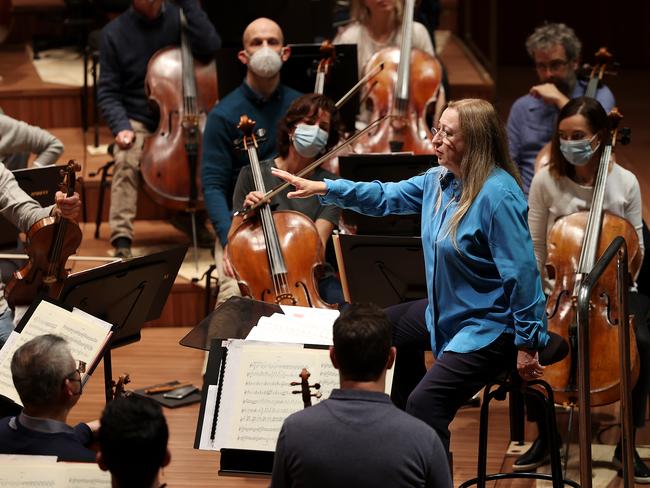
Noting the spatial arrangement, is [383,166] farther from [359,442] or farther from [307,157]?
[359,442]

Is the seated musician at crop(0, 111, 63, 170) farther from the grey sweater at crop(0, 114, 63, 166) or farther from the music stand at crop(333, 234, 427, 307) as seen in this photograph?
the music stand at crop(333, 234, 427, 307)

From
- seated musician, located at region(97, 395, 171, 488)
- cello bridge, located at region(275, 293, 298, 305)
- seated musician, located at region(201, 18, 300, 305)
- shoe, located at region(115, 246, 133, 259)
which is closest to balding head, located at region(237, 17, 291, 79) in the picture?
seated musician, located at region(201, 18, 300, 305)

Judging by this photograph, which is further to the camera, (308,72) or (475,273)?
(308,72)

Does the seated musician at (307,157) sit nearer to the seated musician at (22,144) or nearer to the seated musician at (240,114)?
the seated musician at (240,114)

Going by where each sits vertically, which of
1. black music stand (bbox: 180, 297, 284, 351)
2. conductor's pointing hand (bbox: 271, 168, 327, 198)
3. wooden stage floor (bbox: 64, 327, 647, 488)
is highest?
conductor's pointing hand (bbox: 271, 168, 327, 198)

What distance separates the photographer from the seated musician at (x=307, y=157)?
4.34 metres

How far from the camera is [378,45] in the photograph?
18.2 ft

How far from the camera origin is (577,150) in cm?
406

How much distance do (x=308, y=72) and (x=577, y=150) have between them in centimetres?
159

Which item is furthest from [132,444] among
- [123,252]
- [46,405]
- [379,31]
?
[379,31]

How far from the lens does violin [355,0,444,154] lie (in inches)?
200

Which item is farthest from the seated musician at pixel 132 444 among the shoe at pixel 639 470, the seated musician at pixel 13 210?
the shoe at pixel 639 470

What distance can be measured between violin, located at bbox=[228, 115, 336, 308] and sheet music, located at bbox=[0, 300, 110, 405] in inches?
36.0

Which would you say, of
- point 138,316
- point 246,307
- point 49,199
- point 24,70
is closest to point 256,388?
point 246,307
